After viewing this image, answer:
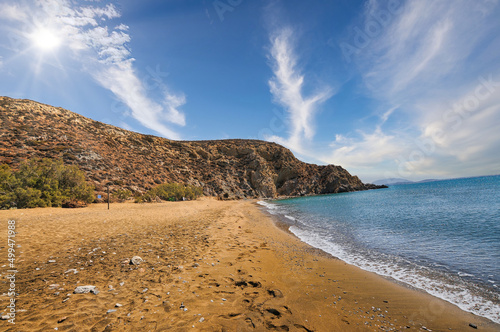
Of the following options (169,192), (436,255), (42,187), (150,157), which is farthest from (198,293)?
(150,157)

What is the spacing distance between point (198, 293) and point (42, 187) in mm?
24351

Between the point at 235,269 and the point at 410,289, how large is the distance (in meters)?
5.28

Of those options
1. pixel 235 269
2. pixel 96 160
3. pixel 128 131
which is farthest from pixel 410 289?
pixel 128 131

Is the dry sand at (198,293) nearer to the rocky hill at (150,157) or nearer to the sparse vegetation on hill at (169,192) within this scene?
the sparse vegetation on hill at (169,192)

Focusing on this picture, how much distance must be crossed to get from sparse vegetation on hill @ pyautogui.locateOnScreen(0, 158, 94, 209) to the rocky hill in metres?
10.3

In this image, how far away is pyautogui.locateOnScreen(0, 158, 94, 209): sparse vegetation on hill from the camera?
1672cm

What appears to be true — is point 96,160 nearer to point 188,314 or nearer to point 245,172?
point 188,314

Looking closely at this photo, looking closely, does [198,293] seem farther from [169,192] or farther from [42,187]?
[169,192]

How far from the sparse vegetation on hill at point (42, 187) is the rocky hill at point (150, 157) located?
1029 centimetres

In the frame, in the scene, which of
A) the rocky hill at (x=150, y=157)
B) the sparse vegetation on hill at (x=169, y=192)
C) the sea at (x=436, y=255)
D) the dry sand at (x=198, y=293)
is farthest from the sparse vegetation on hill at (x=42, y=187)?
the sea at (x=436, y=255)

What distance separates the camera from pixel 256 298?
179 inches

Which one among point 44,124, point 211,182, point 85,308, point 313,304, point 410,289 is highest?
point 44,124

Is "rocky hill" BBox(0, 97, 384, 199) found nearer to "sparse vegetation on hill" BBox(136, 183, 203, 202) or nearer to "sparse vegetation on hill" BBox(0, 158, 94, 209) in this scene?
"sparse vegetation on hill" BBox(136, 183, 203, 202)

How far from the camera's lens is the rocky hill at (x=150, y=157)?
34312 mm
